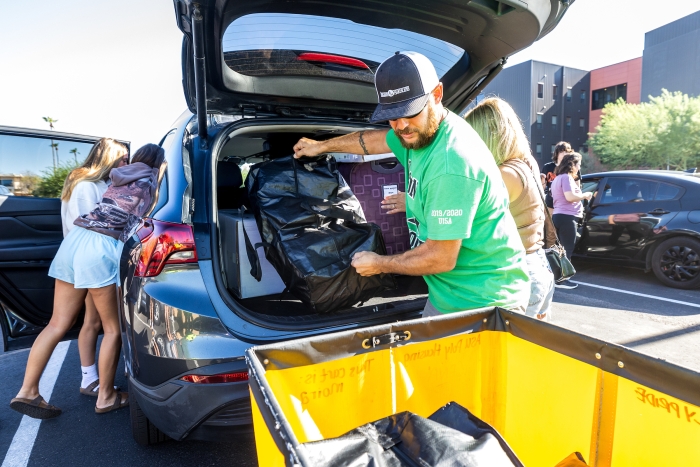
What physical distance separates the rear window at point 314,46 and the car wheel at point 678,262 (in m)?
4.73

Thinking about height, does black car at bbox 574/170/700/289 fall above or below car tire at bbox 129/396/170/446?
above

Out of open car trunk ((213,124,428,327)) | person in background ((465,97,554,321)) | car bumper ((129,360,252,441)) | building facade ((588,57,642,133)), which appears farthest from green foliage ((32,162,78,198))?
A: building facade ((588,57,642,133))

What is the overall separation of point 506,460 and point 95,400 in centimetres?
309

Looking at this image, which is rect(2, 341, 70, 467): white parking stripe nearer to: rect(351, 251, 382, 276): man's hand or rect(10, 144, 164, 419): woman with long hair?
rect(10, 144, 164, 419): woman with long hair

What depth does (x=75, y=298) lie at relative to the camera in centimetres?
285

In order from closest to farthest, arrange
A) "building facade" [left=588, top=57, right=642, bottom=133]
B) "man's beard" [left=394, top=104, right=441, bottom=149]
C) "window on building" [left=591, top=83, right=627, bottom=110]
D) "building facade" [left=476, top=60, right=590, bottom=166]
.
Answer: "man's beard" [left=394, top=104, right=441, bottom=149] < "building facade" [left=588, top=57, right=642, bottom=133] < "building facade" [left=476, top=60, right=590, bottom=166] < "window on building" [left=591, top=83, right=627, bottom=110]

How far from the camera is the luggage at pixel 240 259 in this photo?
8.32 ft

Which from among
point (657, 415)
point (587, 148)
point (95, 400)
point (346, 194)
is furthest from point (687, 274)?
point (587, 148)

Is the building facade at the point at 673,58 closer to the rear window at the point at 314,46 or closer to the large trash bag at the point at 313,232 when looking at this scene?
the rear window at the point at 314,46

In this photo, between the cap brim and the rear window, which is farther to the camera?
the rear window

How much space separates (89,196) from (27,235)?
28.7 inches

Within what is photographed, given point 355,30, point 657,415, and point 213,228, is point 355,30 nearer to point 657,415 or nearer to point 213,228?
point 213,228

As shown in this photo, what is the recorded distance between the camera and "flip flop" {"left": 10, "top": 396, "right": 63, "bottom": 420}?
2699 mm

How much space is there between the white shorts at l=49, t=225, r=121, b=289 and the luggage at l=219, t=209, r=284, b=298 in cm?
69
